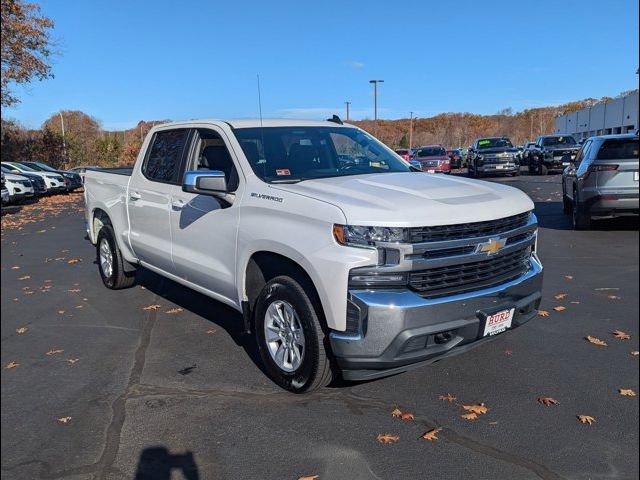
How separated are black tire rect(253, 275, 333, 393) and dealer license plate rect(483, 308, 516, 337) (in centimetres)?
108

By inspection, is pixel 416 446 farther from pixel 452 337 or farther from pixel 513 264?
pixel 513 264

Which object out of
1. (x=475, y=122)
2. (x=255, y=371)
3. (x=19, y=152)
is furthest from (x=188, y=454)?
(x=475, y=122)

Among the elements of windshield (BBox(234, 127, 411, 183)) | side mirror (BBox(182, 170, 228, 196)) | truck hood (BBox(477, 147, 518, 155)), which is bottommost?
truck hood (BBox(477, 147, 518, 155))

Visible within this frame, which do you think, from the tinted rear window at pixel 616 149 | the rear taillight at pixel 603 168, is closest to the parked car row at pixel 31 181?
the rear taillight at pixel 603 168

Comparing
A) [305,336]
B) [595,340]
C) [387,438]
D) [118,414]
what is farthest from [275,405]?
[595,340]

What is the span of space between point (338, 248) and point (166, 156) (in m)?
3.00

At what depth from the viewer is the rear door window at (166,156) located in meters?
5.58

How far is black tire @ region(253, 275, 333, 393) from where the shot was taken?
3.77m

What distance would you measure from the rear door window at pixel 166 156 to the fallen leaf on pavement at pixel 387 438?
319 centimetres

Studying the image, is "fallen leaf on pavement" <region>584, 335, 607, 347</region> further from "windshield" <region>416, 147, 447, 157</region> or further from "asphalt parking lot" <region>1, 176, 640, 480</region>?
"windshield" <region>416, 147, 447, 157</region>

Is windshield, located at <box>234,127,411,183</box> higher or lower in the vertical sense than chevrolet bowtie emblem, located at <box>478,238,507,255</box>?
higher

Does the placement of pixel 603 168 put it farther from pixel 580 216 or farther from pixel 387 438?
pixel 387 438

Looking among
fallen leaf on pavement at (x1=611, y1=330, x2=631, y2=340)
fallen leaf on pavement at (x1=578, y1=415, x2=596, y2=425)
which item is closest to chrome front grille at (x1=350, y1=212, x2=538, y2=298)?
fallen leaf on pavement at (x1=578, y1=415, x2=596, y2=425)

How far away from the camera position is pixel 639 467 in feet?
9.80
